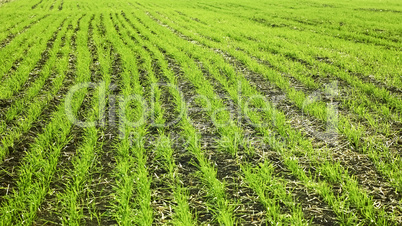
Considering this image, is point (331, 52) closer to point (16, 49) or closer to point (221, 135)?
point (221, 135)

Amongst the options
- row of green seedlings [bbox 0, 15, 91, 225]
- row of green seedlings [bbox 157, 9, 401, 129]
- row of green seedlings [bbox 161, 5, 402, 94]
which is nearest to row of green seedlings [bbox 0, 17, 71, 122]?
row of green seedlings [bbox 0, 15, 91, 225]

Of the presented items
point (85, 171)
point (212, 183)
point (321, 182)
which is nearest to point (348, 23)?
point (321, 182)

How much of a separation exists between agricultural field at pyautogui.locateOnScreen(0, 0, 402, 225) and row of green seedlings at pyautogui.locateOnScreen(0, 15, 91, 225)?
0.06 ft

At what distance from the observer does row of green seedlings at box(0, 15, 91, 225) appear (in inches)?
98.7

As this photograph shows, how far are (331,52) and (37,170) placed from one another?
892cm

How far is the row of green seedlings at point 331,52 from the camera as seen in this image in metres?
6.68

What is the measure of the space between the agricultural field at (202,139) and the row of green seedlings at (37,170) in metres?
0.02

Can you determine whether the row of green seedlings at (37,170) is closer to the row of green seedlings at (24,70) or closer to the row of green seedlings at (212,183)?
the row of green seedlings at (24,70)

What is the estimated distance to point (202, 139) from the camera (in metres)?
4.00

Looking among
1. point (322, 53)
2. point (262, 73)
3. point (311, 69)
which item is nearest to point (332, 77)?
point (311, 69)

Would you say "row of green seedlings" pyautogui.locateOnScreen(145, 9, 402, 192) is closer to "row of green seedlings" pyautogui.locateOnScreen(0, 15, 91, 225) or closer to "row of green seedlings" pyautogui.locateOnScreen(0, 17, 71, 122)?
"row of green seedlings" pyautogui.locateOnScreen(0, 15, 91, 225)

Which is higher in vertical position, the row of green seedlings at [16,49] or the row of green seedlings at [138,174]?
the row of green seedlings at [16,49]

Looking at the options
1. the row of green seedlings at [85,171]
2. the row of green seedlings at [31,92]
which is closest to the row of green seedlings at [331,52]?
the row of green seedlings at [85,171]

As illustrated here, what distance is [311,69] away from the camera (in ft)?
23.6
